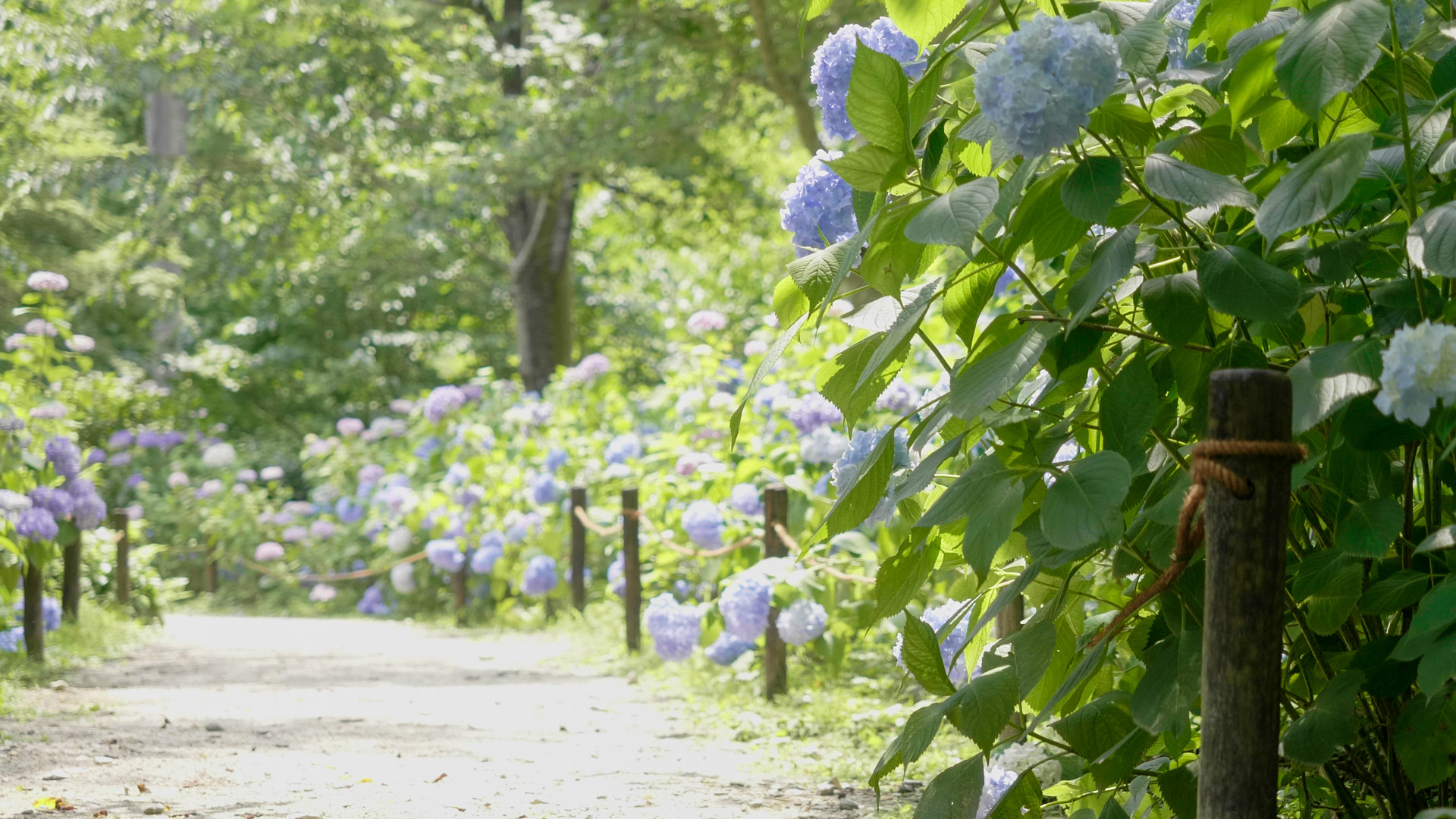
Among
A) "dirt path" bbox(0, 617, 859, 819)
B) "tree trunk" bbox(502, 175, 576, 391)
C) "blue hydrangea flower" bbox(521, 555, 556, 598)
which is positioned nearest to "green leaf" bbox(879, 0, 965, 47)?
"dirt path" bbox(0, 617, 859, 819)

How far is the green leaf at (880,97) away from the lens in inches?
58.0

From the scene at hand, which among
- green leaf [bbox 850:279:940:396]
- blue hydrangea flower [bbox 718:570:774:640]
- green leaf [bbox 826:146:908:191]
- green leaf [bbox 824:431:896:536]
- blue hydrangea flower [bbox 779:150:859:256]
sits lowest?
blue hydrangea flower [bbox 718:570:774:640]

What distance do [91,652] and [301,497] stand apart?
737 cm

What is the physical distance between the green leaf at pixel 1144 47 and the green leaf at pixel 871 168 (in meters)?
0.28

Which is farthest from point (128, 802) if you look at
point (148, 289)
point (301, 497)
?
point (301, 497)

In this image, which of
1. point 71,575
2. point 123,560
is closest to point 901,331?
point 71,575

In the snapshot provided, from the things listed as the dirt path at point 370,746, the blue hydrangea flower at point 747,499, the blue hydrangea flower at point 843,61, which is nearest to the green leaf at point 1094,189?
the blue hydrangea flower at point 843,61

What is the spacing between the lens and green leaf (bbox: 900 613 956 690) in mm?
1774

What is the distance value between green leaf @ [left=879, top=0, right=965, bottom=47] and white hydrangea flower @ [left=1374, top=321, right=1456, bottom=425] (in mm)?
708

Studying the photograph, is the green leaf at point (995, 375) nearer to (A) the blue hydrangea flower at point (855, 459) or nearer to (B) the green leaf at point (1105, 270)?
(B) the green leaf at point (1105, 270)

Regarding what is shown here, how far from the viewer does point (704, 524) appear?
4844 mm

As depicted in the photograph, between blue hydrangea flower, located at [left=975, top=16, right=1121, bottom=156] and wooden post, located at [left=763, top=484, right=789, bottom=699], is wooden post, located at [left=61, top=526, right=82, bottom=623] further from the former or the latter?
blue hydrangea flower, located at [left=975, top=16, right=1121, bottom=156]

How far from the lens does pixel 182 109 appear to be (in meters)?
13.1

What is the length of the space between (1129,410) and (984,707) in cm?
45
